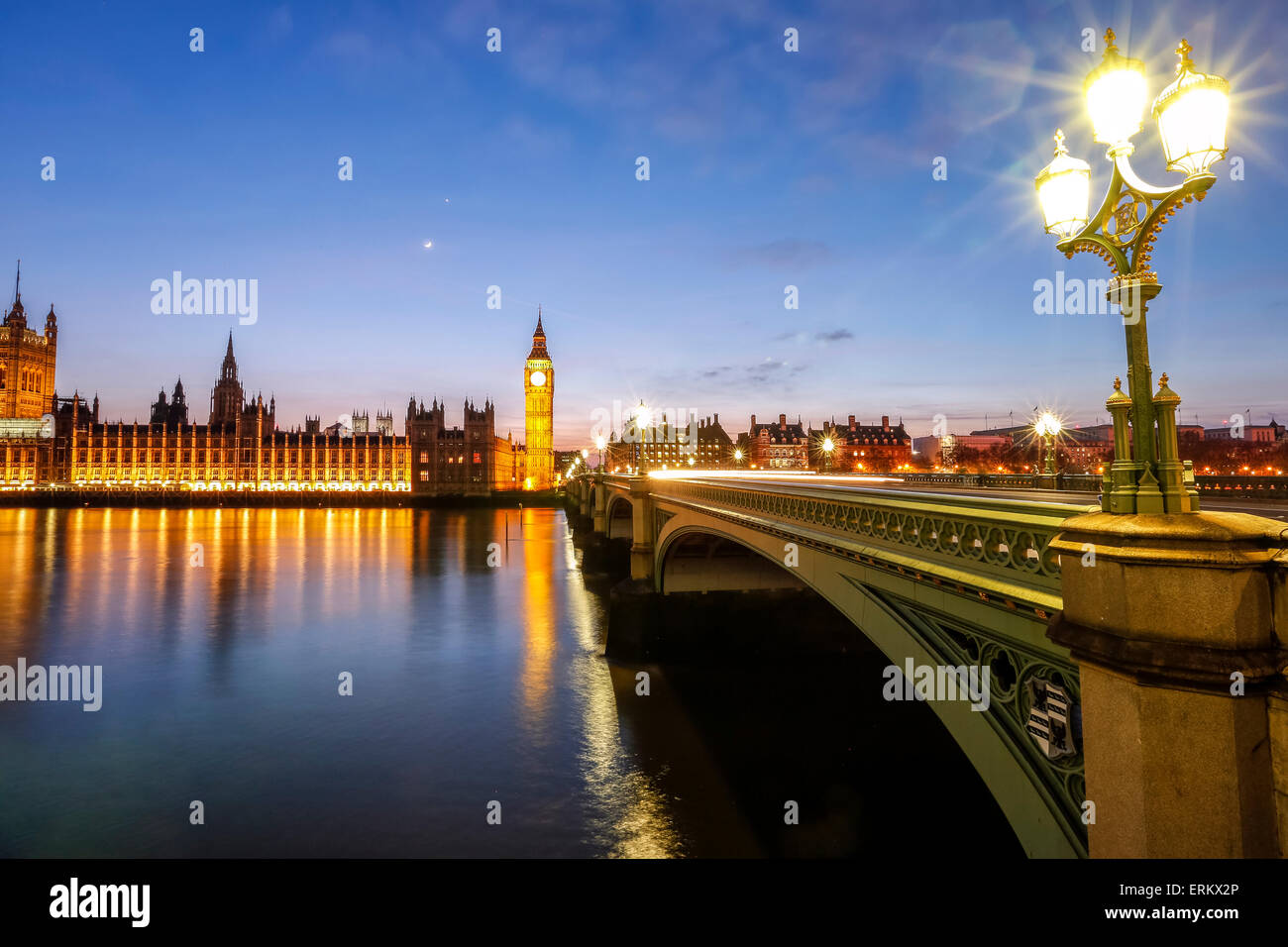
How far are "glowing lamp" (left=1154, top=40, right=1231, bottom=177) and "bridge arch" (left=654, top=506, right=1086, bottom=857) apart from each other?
3560 millimetres

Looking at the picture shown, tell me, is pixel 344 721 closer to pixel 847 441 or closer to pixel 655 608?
pixel 655 608

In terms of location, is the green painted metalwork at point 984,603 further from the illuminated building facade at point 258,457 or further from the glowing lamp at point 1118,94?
the illuminated building facade at point 258,457

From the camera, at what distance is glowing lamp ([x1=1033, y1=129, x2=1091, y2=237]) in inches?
187

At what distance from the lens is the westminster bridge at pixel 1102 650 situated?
12.0 ft

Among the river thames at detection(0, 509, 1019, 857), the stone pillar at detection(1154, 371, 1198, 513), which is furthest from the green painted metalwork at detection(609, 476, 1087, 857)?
the river thames at detection(0, 509, 1019, 857)

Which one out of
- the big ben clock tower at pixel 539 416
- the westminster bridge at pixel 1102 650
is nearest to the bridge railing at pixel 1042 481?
the westminster bridge at pixel 1102 650

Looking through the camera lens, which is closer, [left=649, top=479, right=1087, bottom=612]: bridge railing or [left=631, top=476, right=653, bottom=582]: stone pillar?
[left=649, top=479, right=1087, bottom=612]: bridge railing

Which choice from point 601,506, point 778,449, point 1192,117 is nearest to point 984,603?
point 1192,117

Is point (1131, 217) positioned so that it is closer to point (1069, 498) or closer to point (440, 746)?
point (1069, 498)

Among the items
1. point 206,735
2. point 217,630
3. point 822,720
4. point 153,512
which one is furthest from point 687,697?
point 153,512

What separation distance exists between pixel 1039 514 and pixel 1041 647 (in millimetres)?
1125

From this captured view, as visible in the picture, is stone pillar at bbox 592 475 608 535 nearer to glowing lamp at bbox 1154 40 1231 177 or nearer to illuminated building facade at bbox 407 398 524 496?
glowing lamp at bbox 1154 40 1231 177

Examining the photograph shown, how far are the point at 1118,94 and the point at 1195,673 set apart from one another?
364 cm

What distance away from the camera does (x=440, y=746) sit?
19.0 metres
